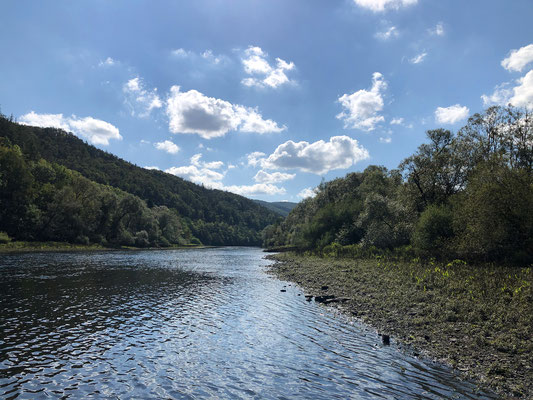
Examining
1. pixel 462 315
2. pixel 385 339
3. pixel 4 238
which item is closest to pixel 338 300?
pixel 462 315

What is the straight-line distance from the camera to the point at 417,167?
59.4 m

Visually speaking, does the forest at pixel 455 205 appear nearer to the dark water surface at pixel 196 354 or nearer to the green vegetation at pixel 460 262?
the green vegetation at pixel 460 262

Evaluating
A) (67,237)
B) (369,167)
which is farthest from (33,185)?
(369,167)

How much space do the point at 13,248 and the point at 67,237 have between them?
86.2 ft

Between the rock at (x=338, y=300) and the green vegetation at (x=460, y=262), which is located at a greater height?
the green vegetation at (x=460, y=262)

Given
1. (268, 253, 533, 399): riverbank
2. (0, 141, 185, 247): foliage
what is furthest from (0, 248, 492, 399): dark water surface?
(0, 141, 185, 247): foliage

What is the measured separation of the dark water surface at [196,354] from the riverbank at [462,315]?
165cm

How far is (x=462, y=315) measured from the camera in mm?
19812

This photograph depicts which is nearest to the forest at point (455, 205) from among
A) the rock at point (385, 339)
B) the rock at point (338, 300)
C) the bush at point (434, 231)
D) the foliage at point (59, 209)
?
the bush at point (434, 231)

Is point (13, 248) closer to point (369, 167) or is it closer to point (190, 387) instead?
point (190, 387)

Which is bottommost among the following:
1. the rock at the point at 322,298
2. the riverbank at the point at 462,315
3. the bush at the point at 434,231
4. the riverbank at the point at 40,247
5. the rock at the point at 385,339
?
the riverbank at the point at 40,247

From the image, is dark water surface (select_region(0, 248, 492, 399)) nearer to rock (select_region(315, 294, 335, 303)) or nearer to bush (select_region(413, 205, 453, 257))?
rock (select_region(315, 294, 335, 303))

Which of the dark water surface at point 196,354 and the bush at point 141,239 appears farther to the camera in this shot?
the bush at point 141,239

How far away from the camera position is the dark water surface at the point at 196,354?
12.1 metres
